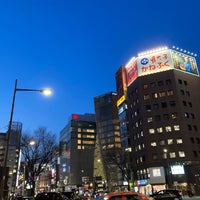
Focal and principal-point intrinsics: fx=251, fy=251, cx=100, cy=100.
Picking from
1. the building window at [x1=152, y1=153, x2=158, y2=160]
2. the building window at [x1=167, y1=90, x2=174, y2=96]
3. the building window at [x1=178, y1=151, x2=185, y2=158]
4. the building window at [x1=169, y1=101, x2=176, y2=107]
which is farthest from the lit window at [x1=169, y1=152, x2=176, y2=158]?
the building window at [x1=167, y1=90, x2=174, y2=96]

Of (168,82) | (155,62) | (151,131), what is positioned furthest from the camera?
(155,62)

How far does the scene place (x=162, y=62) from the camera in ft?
257

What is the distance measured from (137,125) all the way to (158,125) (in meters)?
7.72

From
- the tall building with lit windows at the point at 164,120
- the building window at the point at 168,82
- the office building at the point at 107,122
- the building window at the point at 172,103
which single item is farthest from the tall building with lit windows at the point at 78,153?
the building window at the point at 168,82

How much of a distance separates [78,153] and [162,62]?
8706cm

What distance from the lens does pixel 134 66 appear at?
84.7 metres

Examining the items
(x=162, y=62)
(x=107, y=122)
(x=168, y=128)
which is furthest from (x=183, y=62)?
(x=107, y=122)

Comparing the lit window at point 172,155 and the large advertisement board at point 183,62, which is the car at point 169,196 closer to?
the lit window at point 172,155

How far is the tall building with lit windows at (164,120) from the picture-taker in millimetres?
66500

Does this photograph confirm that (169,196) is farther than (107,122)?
No

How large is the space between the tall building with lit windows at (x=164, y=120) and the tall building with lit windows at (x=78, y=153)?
69.7 metres

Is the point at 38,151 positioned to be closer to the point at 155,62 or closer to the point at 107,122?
the point at 155,62

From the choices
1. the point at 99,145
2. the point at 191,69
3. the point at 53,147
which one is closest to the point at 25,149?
the point at 53,147

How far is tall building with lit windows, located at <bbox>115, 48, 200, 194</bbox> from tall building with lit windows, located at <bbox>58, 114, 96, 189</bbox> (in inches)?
2743
